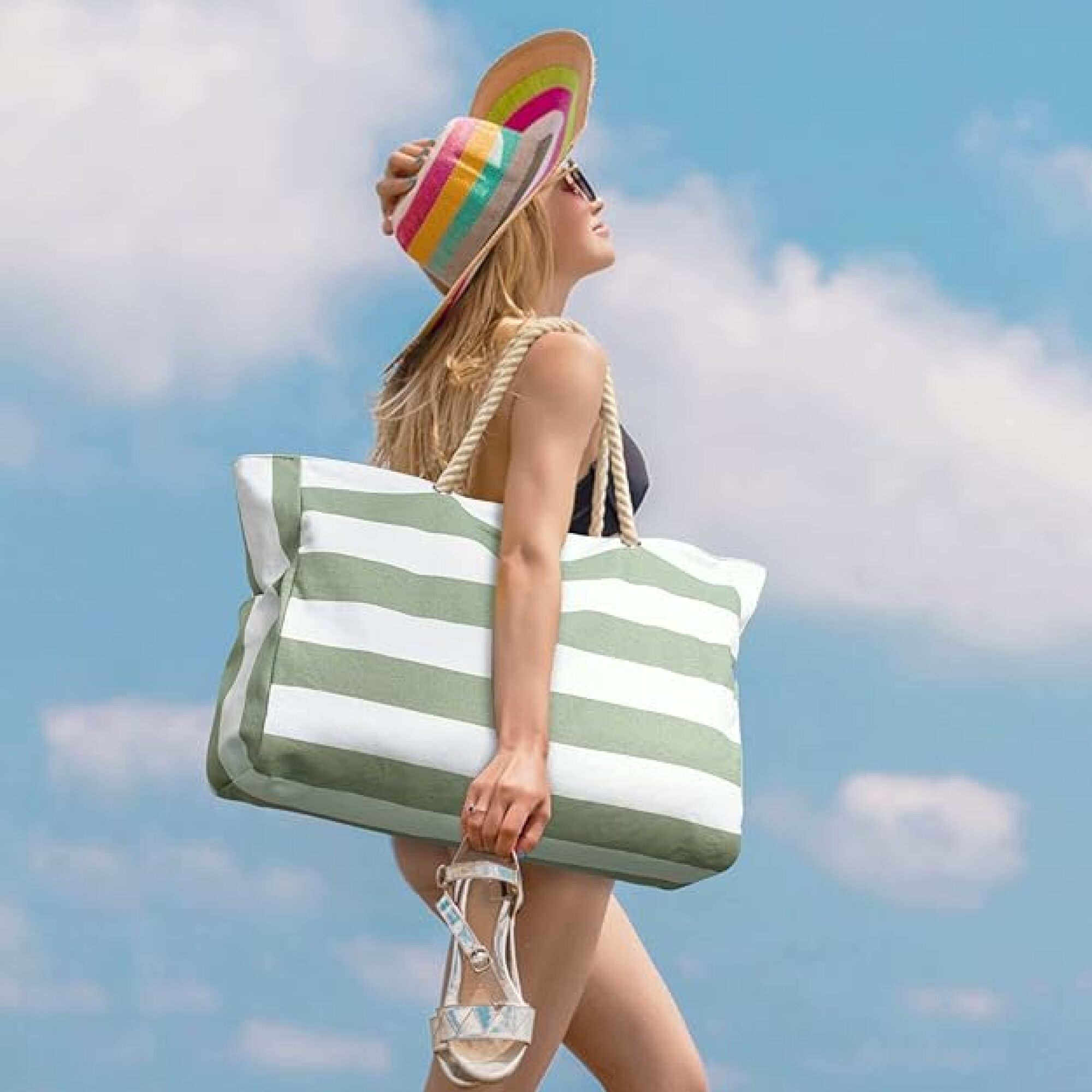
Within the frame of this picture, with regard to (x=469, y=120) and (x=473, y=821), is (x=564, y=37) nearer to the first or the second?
(x=469, y=120)

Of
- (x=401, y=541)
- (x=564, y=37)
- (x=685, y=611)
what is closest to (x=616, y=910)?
(x=685, y=611)

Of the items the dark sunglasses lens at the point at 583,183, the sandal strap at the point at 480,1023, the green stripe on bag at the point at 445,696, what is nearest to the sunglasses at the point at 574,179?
the dark sunglasses lens at the point at 583,183

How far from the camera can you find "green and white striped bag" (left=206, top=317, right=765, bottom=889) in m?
3.48

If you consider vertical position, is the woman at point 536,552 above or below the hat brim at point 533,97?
below

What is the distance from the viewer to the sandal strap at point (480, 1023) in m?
3.36

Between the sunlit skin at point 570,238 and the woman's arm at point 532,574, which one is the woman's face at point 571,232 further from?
the woman's arm at point 532,574

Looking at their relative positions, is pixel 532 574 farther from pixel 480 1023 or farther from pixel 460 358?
pixel 480 1023

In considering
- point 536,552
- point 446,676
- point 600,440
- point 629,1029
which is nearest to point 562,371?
point 600,440

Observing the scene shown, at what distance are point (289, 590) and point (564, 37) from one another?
5.22 feet

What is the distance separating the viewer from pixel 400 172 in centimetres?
450

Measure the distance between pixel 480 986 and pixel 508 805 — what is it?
0.32m

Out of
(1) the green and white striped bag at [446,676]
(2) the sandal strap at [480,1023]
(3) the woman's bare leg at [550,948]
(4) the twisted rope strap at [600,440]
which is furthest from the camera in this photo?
(4) the twisted rope strap at [600,440]

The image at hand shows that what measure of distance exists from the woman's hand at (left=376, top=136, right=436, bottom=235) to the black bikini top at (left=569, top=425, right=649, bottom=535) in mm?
800

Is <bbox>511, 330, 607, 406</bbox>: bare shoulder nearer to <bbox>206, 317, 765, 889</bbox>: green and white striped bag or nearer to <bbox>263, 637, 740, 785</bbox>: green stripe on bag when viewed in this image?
<bbox>206, 317, 765, 889</bbox>: green and white striped bag
